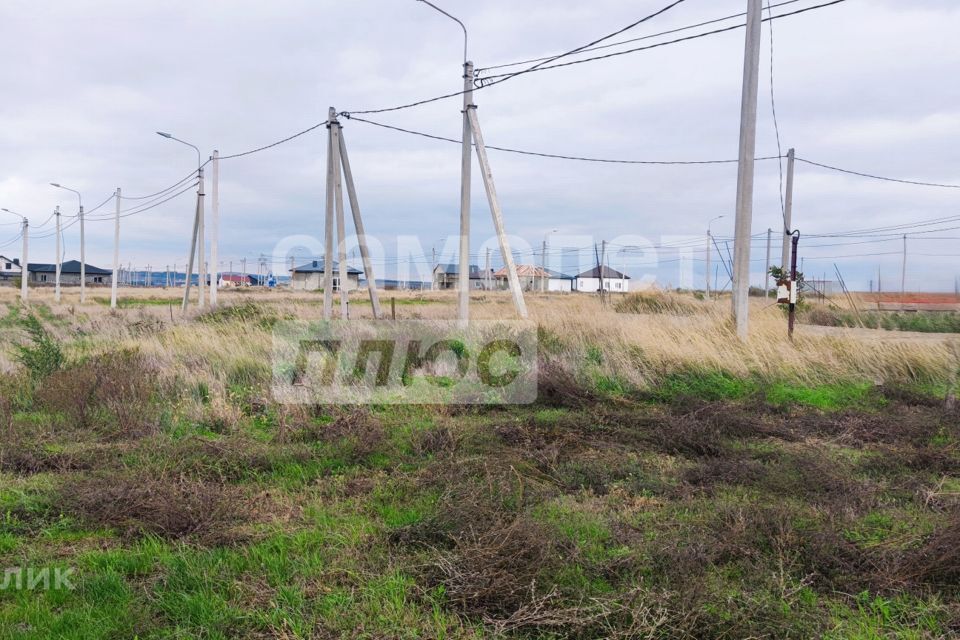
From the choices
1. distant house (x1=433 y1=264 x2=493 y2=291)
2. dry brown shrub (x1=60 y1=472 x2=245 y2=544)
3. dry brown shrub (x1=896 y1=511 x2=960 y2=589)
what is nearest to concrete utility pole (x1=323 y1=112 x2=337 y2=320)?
dry brown shrub (x1=60 y1=472 x2=245 y2=544)

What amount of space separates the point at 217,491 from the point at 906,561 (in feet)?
13.9

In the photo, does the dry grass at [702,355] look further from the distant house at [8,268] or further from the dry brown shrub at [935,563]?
the distant house at [8,268]

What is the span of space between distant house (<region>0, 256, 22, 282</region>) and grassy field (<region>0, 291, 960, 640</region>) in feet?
333

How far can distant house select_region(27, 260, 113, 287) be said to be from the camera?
91.0 meters

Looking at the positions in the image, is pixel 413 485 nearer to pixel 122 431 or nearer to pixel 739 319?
pixel 122 431

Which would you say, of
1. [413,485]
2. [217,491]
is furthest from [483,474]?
[217,491]

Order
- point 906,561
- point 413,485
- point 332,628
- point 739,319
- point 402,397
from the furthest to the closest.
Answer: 1. point 739,319
2. point 402,397
3. point 413,485
4. point 906,561
5. point 332,628

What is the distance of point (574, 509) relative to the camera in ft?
14.3

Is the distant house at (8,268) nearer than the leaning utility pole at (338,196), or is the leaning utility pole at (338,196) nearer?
the leaning utility pole at (338,196)

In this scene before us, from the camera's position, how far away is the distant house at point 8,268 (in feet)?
297

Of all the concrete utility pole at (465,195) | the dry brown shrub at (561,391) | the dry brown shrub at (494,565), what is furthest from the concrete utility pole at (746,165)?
the dry brown shrub at (494,565)

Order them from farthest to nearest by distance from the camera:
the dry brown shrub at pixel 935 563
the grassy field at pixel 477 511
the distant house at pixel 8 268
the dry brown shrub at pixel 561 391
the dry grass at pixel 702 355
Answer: the distant house at pixel 8 268
the dry grass at pixel 702 355
the dry brown shrub at pixel 561 391
the dry brown shrub at pixel 935 563
the grassy field at pixel 477 511

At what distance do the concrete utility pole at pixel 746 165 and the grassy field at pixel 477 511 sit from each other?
2216 millimetres

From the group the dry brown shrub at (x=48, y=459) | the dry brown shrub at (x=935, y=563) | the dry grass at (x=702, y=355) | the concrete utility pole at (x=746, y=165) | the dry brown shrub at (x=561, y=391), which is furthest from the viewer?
the concrete utility pole at (x=746, y=165)
